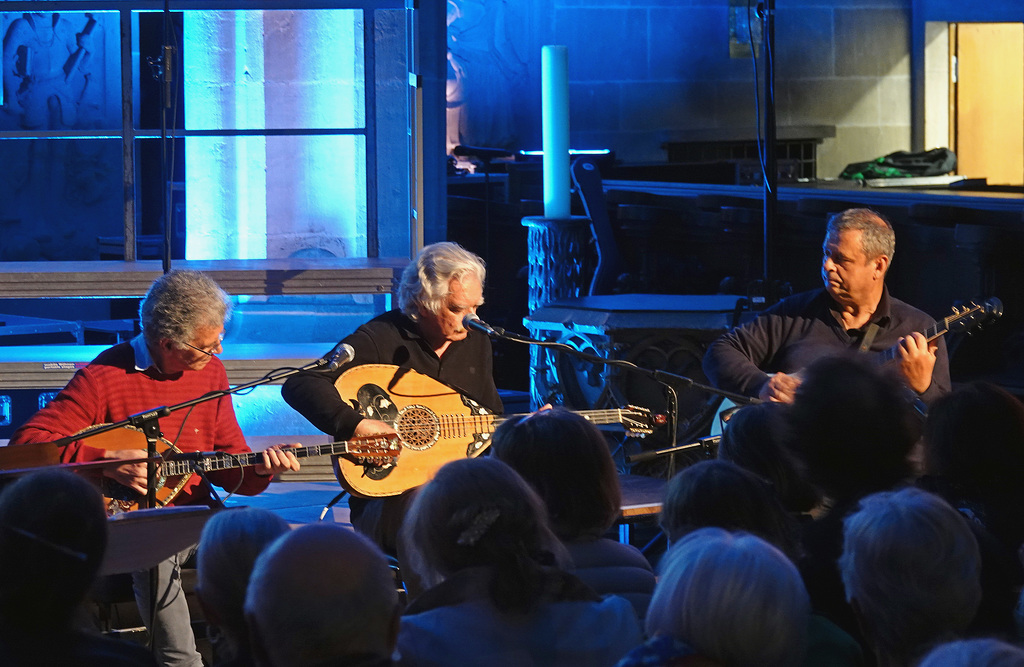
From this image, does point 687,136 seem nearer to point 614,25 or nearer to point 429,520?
point 614,25

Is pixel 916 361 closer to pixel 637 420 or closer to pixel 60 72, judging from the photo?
pixel 637 420

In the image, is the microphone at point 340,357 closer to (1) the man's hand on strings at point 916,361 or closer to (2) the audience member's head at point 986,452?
(2) the audience member's head at point 986,452

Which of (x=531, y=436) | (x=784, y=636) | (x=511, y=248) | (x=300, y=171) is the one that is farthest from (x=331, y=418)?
(x=511, y=248)

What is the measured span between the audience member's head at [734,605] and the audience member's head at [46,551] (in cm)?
87

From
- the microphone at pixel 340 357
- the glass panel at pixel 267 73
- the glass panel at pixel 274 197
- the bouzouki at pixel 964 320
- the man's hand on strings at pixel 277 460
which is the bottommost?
the man's hand on strings at pixel 277 460

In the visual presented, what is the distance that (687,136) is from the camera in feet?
40.2

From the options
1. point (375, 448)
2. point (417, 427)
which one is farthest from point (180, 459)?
point (417, 427)

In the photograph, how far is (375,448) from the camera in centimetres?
362

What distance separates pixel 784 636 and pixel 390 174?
169 inches

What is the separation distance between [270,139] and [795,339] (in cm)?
283

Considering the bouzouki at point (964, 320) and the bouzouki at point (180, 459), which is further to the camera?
the bouzouki at point (964, 320)

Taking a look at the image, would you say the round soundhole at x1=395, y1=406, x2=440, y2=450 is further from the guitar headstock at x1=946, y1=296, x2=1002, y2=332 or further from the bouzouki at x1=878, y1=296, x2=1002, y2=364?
the guitar headstock at x1=946, y1=296, x2=1002, y2=332

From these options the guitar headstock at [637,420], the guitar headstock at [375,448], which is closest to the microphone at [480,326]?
the guitar headstock at [375,448]

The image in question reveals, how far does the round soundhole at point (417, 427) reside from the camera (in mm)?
3727
